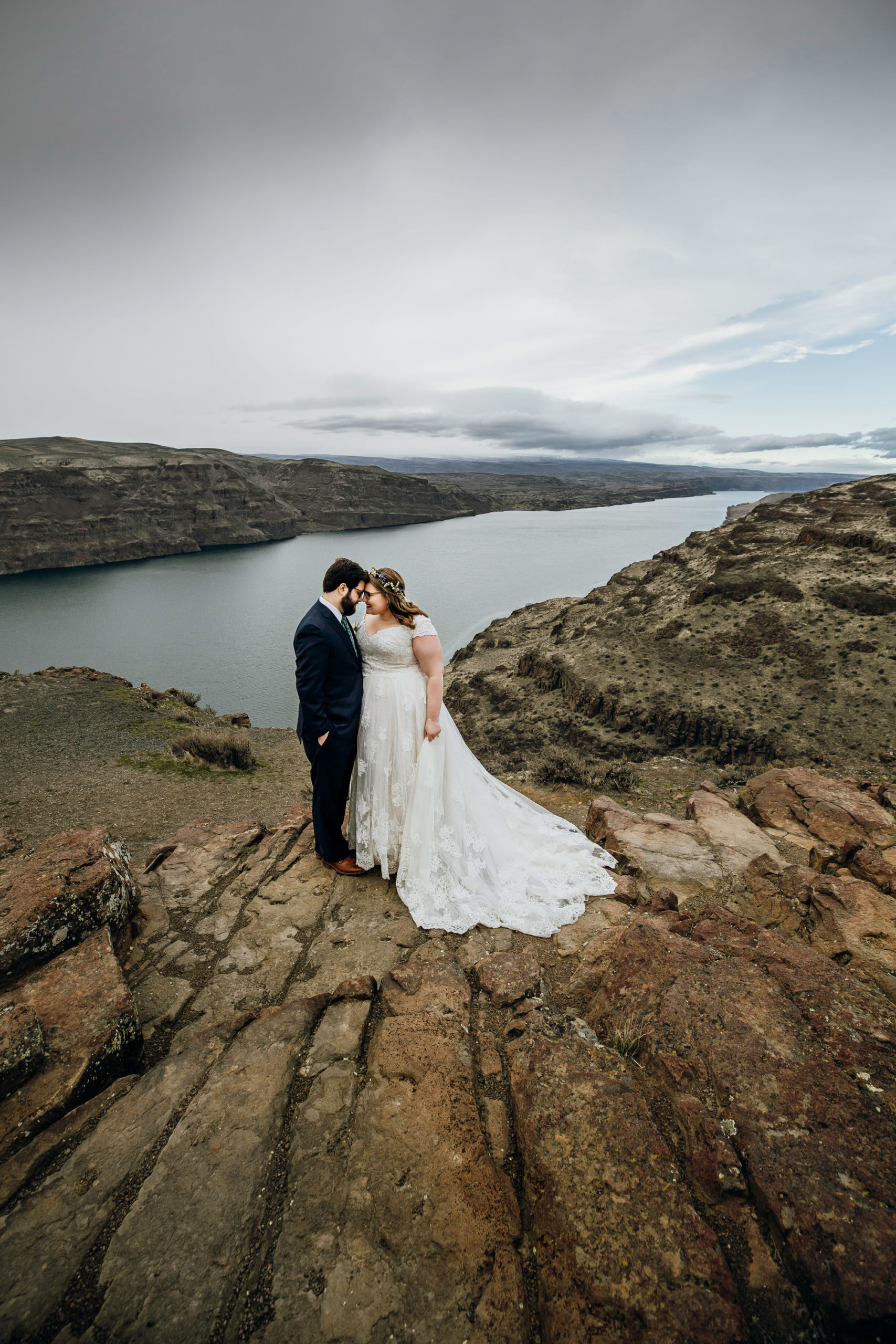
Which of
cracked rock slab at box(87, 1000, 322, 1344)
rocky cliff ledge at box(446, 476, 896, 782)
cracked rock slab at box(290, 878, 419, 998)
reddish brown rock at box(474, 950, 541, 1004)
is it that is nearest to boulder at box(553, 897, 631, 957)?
reddish brown rock at box(474, 950, 541, 1004)

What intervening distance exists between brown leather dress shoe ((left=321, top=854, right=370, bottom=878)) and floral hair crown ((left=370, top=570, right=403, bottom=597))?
2.31 meters

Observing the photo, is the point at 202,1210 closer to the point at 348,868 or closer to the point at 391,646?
the point at 348,868

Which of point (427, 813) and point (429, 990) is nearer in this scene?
point (429, 990)

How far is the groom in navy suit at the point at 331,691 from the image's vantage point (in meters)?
A: 3.78

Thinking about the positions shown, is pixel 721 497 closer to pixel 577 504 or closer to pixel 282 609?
pixel 577 504

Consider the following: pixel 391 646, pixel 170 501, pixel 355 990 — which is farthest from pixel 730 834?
pixel 170 501

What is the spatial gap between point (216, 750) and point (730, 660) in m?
12.7

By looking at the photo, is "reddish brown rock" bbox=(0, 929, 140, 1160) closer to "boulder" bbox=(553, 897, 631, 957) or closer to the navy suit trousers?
the navy suit trousers

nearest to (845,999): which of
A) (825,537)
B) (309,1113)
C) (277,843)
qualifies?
(309,1113)

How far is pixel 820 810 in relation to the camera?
520cm

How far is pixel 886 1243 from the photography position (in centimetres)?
151

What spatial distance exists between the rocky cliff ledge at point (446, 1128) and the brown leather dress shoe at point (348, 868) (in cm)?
66

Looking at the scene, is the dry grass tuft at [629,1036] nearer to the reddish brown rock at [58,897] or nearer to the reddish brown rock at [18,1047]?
the reddish brown rock at [18,1047]

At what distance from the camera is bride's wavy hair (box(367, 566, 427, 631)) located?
12.5 ft
